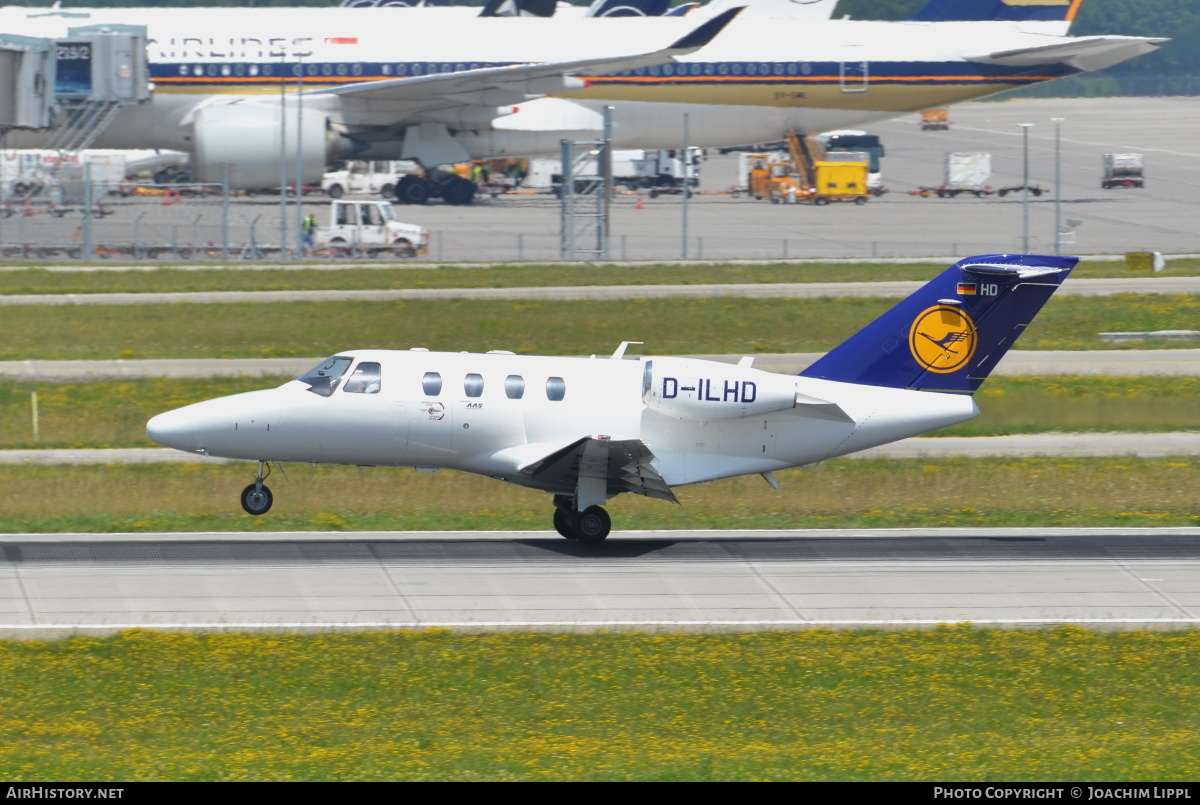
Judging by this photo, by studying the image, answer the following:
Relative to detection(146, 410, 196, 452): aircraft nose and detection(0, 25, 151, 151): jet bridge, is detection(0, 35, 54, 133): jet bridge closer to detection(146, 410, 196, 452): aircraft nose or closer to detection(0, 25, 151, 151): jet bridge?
detection(0, 25, 151, 151): jet bridge

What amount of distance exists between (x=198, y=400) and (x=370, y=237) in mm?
26081

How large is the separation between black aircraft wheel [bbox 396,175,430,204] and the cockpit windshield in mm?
54937

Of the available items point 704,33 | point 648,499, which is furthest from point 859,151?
point 648,499

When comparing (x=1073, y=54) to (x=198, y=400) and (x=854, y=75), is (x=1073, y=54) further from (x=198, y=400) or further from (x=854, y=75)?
(x=198, y=400)

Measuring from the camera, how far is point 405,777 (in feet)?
52.2

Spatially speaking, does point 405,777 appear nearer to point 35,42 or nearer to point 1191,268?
point 1191,268

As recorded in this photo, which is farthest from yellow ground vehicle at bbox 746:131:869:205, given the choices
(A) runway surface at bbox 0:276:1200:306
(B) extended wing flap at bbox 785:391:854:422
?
(B) extended wing flap at bbox 785:391:854:422

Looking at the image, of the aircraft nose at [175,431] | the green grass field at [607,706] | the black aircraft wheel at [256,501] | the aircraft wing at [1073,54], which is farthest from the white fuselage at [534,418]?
the aircraft wing at [1073,54]

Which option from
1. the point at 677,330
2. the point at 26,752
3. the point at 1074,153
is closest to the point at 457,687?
the point at 26,752

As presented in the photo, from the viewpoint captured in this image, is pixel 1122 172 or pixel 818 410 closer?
pixel 818 410

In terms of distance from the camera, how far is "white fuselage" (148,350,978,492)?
26391 millimetres

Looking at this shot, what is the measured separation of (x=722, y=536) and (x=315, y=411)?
7529 millimetres

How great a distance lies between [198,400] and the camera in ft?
134

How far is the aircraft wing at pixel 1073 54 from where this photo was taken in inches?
3234
